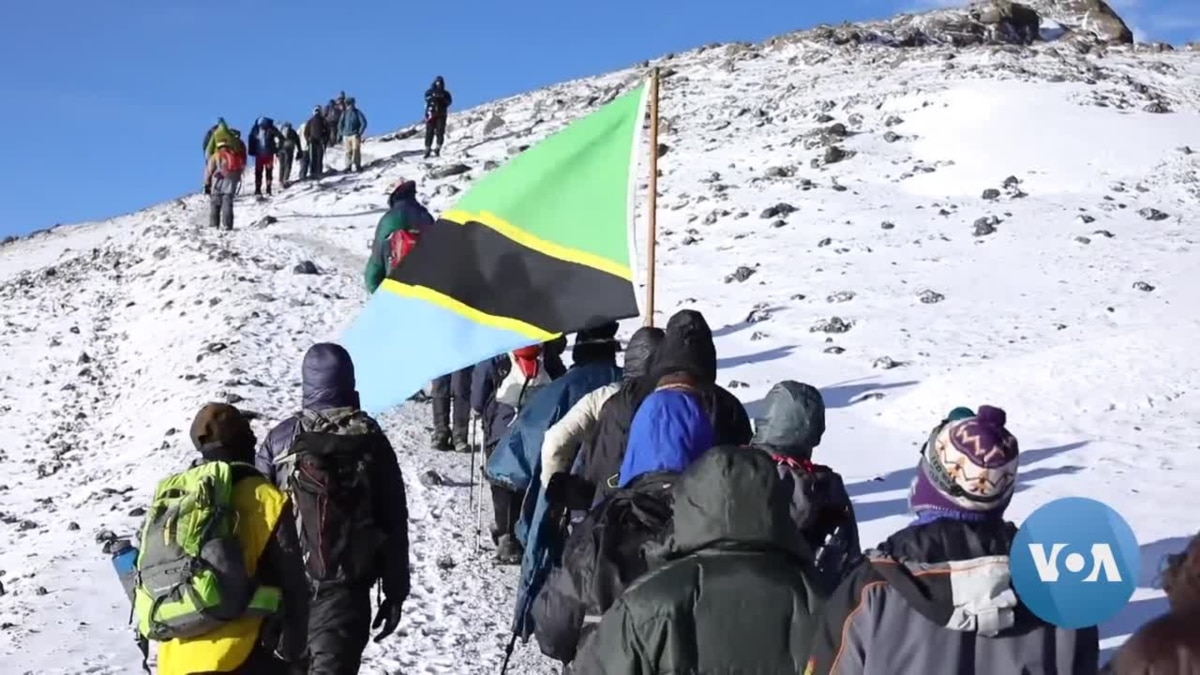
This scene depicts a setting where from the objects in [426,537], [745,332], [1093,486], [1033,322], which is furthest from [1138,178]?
[426,537]

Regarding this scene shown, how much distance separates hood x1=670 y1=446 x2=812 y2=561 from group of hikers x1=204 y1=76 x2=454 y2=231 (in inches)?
880

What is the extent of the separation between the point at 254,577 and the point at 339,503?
66cm

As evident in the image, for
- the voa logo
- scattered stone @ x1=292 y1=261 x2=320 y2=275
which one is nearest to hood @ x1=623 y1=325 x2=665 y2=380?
the voa logo

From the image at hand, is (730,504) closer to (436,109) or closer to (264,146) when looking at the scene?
(264,146)

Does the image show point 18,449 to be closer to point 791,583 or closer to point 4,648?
point 4,648

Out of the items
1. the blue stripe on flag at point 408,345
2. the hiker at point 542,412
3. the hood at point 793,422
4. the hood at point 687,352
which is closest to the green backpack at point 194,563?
the hood at point 687,352

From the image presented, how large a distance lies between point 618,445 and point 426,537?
4.05 meters

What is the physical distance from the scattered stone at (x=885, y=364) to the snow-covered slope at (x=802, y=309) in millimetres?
125

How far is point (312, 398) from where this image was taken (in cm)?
524

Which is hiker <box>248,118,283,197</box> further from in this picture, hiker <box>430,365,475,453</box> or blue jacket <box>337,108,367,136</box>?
hiker <box>430,365,475,453</box>

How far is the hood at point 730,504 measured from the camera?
331 centimetres

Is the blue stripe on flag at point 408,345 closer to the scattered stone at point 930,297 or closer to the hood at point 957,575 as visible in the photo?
the hood at point 957,575

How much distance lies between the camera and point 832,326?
16125 mm

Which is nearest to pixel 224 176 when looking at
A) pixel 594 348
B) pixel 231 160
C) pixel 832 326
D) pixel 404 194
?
pixel 231 160
